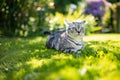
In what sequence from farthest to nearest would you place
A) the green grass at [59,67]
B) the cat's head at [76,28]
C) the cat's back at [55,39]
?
the cat's back at [55,39], the cat's head at [76,28], the green grass at [59,67]

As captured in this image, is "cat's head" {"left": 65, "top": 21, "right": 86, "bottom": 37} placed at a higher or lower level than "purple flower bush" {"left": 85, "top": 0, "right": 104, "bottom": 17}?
higher

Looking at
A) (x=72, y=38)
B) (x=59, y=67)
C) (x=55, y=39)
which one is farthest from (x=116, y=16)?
(x=59, y=67)

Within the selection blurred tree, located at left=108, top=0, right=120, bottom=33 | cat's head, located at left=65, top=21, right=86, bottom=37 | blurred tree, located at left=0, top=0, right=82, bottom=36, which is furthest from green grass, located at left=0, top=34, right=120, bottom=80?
blurred tree, located at left=108, top=0, right=120, bottom=33

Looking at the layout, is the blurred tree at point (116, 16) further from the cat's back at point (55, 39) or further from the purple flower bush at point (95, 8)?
the cat's back at point (55, 39)

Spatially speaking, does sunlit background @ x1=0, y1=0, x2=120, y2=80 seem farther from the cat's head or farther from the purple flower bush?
the cat's head

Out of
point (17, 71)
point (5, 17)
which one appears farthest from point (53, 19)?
point (17, 71)

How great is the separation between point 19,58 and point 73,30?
1.57 metres

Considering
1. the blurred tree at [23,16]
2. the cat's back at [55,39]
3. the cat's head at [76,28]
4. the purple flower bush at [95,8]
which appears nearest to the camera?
the cat's head at [76,28]

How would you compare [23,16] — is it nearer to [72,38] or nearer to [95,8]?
[72,38]

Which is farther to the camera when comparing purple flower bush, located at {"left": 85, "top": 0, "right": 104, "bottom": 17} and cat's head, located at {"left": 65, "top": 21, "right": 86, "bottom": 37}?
purple flower bush, located at {"left": 85, "top": 0, "right": 104, "bottom": 17}

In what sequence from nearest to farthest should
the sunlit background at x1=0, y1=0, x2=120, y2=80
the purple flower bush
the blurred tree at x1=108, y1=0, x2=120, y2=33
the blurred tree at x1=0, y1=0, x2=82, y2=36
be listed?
1. the sunlit background at x1=0, y1=0, x2=120, y2=80
2. the blurred tree at x1=0, y1=0, x2=82, y2=36
3. the blurred tree at x1=108, y1=0, x2=120, y2=33
4. the purple flower bush

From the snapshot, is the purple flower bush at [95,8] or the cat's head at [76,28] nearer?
the cat's head at [76,28]

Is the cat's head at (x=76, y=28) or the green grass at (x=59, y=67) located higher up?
the cat's head at (x=76, y=28)

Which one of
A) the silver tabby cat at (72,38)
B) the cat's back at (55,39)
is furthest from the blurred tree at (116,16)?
the silver tabby cat at (72,38)
